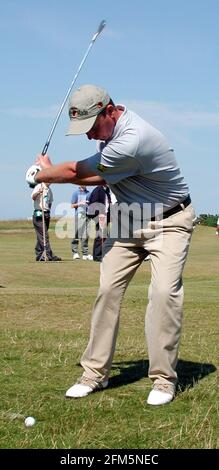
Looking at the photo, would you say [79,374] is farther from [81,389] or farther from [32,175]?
[32,175]

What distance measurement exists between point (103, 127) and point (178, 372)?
243 cm

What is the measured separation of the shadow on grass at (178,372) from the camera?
7172 mm

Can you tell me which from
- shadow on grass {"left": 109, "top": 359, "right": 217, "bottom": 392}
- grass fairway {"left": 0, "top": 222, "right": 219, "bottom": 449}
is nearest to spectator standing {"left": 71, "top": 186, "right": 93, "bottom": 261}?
grass fairway {"left": 0, "top": 222, "right": 219, "bottom": 449}


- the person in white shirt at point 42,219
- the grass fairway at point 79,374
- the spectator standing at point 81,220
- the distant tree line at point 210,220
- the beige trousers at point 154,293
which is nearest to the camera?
the grass fairway at point 79,374

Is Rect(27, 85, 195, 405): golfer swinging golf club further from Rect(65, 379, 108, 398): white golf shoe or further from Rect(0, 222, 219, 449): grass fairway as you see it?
Rect(0, 222, 219, 449): grass fairway

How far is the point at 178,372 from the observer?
25.0ft

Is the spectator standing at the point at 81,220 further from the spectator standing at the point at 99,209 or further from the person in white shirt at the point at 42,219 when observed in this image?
the spectator standing at the point at 99,209

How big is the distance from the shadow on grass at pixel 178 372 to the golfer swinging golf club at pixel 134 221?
0.32 metres

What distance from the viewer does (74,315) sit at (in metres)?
12.1

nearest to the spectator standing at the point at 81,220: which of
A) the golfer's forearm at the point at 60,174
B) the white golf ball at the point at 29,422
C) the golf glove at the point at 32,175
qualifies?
the golf glove at the point at 32,175

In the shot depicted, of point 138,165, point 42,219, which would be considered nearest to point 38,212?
point 42,219

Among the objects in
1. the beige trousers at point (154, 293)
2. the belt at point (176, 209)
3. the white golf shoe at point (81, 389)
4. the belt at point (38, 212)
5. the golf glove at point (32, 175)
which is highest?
the golf glove at point (32, 175)

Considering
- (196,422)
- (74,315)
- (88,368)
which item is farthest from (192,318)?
(196,422)
